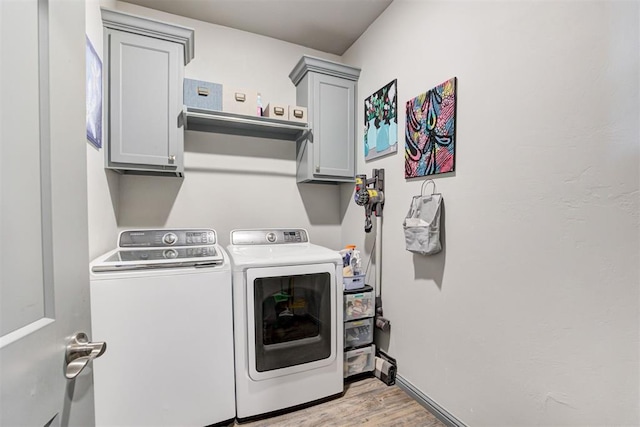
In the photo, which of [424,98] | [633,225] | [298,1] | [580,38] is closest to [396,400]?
[633,225]

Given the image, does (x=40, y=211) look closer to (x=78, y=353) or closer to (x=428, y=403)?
(x=78, y=353)

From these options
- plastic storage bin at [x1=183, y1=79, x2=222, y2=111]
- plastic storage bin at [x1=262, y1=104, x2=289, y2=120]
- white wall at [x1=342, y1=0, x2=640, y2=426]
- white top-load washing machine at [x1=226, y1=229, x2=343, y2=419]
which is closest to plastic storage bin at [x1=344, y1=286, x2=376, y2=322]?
white top-load washing machine at [x1=226, y1=229, x2=343, y2=419]

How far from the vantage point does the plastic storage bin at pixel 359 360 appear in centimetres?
206

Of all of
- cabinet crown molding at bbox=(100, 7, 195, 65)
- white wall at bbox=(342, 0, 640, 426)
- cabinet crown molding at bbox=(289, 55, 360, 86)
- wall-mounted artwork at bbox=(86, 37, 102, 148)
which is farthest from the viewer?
cabinet crown molding at bbox=(289, 55, 360, 86)

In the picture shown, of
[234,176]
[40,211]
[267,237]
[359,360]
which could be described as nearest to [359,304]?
[359,360]

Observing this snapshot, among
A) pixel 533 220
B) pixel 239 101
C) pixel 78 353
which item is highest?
pixel 239 101

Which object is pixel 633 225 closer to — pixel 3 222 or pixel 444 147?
pixel 444 147

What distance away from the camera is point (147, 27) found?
6.34 feet

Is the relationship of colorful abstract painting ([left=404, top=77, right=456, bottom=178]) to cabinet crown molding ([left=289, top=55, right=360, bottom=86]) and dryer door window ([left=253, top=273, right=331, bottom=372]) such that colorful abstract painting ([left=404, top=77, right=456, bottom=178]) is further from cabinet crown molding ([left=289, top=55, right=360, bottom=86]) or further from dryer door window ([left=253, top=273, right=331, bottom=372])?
dryer door window ([left=253, top=273, right=331, bottom=372])

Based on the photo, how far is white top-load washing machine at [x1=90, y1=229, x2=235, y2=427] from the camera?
1406mm

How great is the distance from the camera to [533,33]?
123cm

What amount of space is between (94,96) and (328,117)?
1656 millimetres

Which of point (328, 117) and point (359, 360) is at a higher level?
point (328, 117)

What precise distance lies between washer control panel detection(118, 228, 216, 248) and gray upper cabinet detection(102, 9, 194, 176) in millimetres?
457
